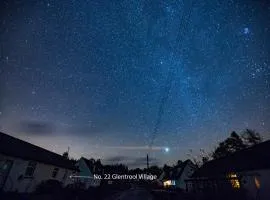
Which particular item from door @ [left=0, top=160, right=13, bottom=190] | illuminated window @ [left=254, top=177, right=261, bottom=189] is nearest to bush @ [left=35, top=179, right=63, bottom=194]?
door @ [left=0, top=160, right=13, bottom=190]

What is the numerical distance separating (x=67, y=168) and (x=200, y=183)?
20.1m

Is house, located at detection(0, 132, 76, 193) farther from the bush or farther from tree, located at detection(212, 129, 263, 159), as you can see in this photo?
tree, located at detection(212, 129, 263, 159)

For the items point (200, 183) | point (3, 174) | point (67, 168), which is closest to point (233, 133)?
point (200, 183)

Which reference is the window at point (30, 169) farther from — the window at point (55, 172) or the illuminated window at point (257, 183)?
the illuminated window at point (257, 183)

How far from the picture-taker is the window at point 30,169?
18.2 metres

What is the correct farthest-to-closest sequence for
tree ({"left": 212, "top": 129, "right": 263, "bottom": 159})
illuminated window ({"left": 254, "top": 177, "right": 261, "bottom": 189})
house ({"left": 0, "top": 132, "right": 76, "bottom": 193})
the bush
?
tree ({"left": 212, "top": 129, "right": 263, "bottom": 159})
the bush
illuminated window ({"left": 254, "top": 177, "right": 261, "bottom": 189})
house ({"left": 0, "top": 132, "right": 76, "bottom": 193})

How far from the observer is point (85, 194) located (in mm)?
18578

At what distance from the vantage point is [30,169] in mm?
18688

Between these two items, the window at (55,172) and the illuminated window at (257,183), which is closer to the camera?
the illuminated window at (257,183)

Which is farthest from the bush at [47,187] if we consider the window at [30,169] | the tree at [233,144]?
the tree at [233,144]

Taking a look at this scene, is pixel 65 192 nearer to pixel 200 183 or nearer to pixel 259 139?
pixel 200 183

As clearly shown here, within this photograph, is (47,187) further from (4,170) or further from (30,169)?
(4,170)

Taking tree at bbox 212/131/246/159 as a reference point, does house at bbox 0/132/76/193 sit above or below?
below

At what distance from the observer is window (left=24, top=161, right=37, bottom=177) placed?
18.2m
